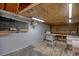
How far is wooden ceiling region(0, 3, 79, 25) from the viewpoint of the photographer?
175 cm

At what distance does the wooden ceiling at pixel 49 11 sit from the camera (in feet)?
5.75

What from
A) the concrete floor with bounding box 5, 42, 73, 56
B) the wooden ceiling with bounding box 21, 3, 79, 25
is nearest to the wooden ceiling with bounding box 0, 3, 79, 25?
the wooden ceiling with bounding box 21, 3, 79, 25

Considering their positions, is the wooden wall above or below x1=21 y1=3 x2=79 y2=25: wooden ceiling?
below

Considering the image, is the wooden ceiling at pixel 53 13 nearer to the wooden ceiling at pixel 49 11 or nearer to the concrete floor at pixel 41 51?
the wooden ceiling at pixel 49 11

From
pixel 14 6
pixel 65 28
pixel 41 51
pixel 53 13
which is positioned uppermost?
pixel 14 6

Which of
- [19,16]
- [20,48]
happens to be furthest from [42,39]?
[19,16]

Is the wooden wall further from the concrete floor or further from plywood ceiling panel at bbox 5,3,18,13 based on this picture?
plywood ceiling panel at bbox 5,3,18,13

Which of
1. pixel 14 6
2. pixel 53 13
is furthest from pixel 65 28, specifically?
pixel 14 6

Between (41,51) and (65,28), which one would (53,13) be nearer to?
(65,28)

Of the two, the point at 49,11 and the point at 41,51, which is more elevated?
the point at 49,11

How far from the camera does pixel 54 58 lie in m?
1.75

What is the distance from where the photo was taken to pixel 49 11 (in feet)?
5.88

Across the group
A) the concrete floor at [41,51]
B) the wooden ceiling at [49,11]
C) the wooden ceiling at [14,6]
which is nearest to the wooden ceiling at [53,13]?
the wooden ceiling at [49,11]

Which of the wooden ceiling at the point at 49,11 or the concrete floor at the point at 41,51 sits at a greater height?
the wooden ceiling at the point at 49,11
